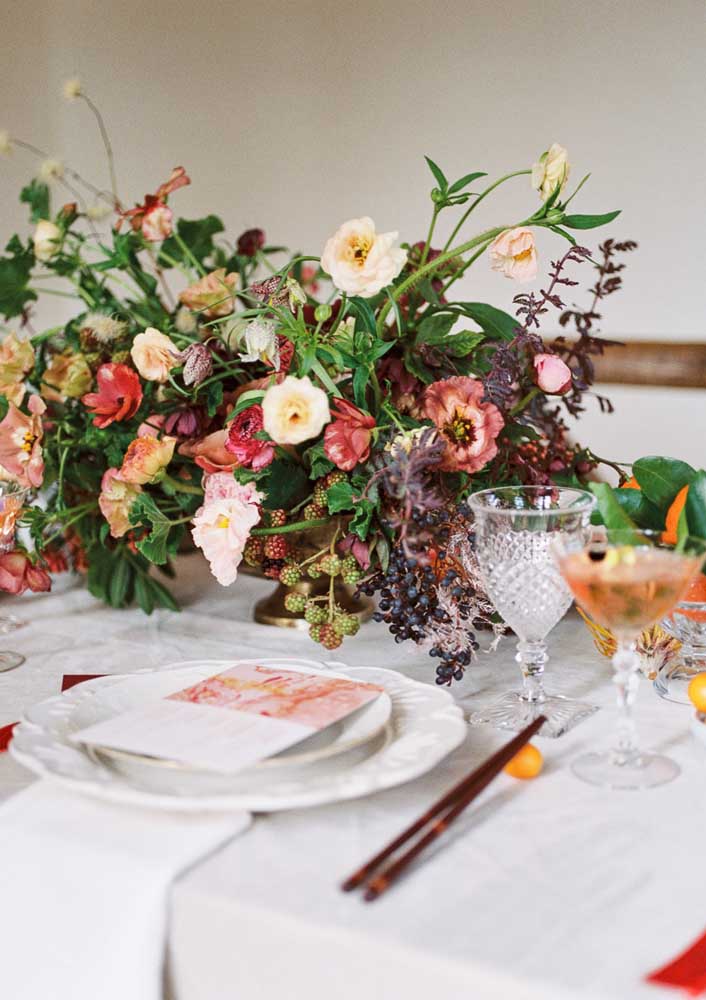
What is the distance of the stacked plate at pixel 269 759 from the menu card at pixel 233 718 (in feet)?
0.04

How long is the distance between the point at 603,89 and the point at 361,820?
2518mm

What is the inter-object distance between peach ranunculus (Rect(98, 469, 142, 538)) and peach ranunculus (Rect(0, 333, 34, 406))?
181 mm

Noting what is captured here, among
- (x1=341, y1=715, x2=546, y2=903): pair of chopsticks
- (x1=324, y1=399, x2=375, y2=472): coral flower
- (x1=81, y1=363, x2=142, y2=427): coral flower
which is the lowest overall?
(x1=341, y1=715, x2=546, y2=903): pair of chopsticks

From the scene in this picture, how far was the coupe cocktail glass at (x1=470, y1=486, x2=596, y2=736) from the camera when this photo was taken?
87 centimetres

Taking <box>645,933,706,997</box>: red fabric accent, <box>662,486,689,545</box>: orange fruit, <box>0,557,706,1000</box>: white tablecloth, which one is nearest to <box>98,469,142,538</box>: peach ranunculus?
<box>0,557,706,1000</box>: white tablecloth

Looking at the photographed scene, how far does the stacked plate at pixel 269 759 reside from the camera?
27.6 inches

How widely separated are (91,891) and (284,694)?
226 mm

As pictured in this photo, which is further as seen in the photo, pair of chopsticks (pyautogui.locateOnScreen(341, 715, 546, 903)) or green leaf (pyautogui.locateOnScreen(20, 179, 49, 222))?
green leaf (pyautogui.locateOnScreen(20, 179, 49, 222))

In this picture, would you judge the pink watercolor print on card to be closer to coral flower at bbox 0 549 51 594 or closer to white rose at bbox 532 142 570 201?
coral flower at bbox 0 549 51 594

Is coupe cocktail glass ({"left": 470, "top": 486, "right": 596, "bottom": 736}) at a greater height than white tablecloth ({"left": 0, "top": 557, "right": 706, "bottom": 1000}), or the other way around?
coupe cocktail glass ({"left": 470, "top": 486, "right": 596, "bottom": 736})

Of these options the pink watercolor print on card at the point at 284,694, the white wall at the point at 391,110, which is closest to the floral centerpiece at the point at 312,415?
the pink watercolor print on card at the point at 284,694

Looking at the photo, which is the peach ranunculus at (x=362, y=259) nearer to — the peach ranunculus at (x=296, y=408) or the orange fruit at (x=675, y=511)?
the peach ranunculus at (x=296, y=408)

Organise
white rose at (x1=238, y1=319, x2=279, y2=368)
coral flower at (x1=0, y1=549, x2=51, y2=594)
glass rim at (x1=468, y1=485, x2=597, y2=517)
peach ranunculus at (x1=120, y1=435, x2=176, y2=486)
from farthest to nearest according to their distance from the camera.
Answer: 1. coral flower at (x1=0, y1=549, x2=51, y2=594)
2. peach ranunculus at (x1=120, y1=435, x2=176, y2=486)
3. white rose at (x1=238, y1=319, x2=279, y2=368)
4. glass rim at (x1=468, y1=485, x2=597, y2=517)

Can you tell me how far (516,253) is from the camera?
1.02 meters
